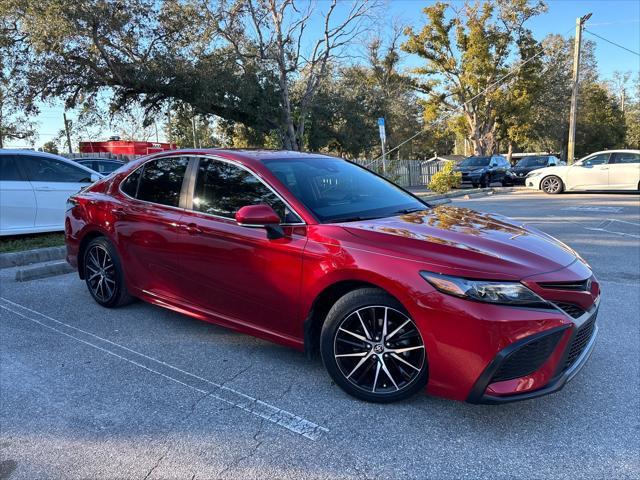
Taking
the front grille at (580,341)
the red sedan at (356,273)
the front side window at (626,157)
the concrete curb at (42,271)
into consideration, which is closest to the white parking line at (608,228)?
the red sedan at (356,273)

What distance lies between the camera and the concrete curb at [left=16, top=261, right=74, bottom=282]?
6.18 meters

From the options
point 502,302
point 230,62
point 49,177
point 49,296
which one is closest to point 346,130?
point 230,62

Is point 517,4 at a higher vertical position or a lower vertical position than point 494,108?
higher

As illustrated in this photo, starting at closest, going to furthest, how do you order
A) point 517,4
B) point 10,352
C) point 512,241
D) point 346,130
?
point 512,241 < point 10,352 < point 346,130 < point 517,4

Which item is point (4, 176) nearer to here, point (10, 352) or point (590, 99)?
point (10, 352)

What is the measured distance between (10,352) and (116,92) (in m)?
19.3

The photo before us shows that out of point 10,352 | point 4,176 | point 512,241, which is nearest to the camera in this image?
point 512,241

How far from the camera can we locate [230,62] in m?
20.6

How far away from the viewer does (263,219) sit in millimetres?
3260

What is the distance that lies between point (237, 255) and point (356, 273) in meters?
1.02

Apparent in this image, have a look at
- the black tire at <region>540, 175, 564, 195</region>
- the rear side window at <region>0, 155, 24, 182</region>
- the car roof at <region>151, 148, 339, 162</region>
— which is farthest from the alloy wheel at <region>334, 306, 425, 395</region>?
the black tire at <region>540, 175, 564, 195</region>

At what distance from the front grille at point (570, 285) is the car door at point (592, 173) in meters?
15.7

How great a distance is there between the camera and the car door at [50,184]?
8.01 meters

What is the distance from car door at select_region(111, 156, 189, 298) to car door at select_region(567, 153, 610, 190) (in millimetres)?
16010
